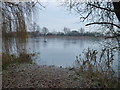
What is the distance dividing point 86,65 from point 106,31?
2.90 feet

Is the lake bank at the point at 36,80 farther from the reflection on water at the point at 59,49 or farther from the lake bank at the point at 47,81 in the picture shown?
the reflection on water at the point at 59,49

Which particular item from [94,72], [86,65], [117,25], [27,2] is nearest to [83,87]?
[94,72]

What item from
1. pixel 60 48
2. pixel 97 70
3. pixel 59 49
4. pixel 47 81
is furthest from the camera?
pixel 60 48

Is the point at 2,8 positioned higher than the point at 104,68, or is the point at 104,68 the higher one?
the point at 2,8

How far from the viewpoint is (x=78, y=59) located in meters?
3.64

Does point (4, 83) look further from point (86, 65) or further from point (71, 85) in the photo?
point (86, 65)

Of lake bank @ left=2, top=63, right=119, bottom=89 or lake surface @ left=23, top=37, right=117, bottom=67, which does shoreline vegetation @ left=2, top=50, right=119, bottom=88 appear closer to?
lake bank @ left=2, top=63, right=119, bottom=89

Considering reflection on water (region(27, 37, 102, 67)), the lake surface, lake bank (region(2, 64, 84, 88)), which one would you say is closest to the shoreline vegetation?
lake bank (region(2, 64, 84, 88))

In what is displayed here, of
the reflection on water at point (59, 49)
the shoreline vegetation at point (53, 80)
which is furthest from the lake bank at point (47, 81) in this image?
the reflection on water at point (59, 49)

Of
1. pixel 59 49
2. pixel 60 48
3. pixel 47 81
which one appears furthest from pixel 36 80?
pixel 60 48

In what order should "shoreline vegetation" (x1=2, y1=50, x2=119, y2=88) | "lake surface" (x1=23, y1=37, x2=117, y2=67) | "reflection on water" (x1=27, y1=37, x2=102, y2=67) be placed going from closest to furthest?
"shoreline vegetation" (x1=2, y1=50, x2=119, y2=88), "lake surface" (x1=23, y1=37, x2=117, y2=67), "reflection on water" (x1=27, y1=37, x2=102, y2=67)

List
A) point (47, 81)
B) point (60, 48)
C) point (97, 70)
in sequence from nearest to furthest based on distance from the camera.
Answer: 1. point (47, 81)
2. point (97, 70)
3. point (60, 48)

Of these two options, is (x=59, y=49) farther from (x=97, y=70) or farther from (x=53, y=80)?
(x=53, y=80)

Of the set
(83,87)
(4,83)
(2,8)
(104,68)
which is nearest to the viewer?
(83,87)
